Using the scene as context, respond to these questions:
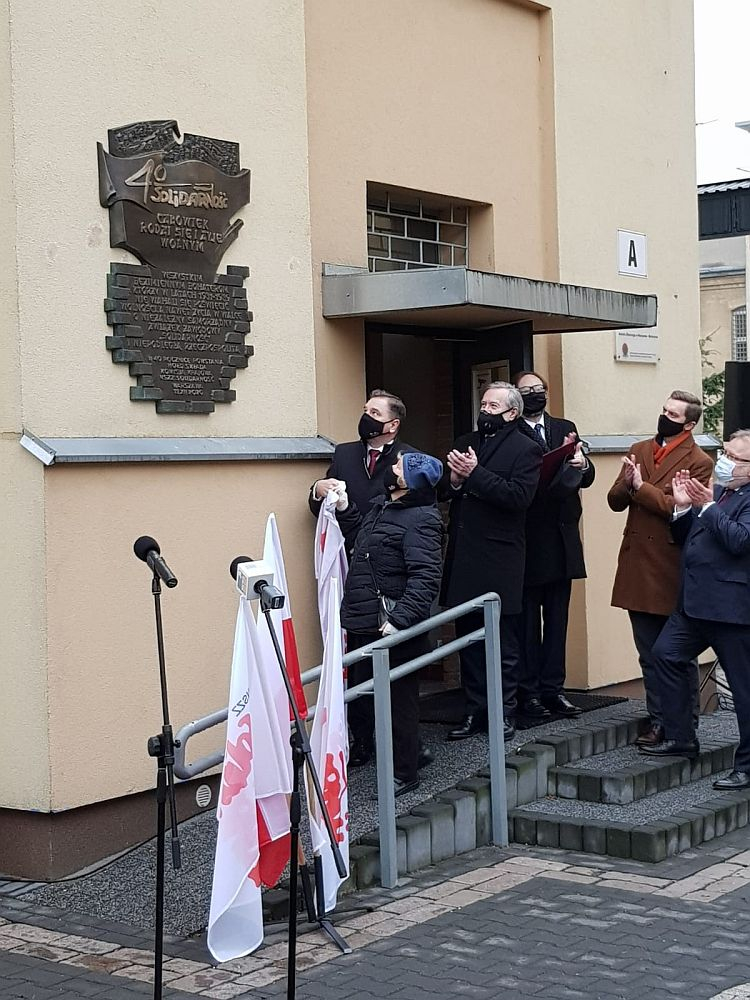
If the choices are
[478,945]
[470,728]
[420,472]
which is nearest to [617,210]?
[420,472]

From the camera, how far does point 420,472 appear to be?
698 cm

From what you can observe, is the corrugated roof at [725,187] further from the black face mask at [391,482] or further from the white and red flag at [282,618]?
the white and red flag at [282,618]

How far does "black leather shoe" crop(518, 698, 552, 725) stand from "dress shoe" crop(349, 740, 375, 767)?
121 centimetres

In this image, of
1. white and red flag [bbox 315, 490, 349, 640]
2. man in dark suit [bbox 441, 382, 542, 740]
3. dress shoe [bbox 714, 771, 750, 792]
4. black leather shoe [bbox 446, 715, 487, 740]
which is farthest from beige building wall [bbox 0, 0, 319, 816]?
dress shoe [bbox 714, 771, 750, 792]

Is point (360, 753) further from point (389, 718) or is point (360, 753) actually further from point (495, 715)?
point (389, 718)

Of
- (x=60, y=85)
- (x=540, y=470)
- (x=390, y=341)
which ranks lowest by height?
(x=540, y=470)

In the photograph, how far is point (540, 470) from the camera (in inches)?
312

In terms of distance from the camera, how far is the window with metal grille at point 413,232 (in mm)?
8820

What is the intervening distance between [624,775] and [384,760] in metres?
1.69

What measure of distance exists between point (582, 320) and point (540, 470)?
1564 mm

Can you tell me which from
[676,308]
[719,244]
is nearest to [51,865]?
[676,308]

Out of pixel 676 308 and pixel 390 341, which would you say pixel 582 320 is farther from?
pixel 676 308

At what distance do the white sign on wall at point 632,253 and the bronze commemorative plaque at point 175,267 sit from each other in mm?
3831

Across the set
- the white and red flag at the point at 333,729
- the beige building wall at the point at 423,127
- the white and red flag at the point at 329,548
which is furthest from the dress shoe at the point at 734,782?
the beige building wall at the point at 423,127
